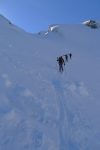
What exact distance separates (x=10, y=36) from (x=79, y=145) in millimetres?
28560

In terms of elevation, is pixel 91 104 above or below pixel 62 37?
below

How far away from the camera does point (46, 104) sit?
1697 centimetres

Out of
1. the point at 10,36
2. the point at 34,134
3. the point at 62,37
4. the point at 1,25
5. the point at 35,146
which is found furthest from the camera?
the point at 62,37

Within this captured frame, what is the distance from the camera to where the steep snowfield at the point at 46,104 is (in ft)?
43.7

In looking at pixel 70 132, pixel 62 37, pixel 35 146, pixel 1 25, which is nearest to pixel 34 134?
pixel 35 146

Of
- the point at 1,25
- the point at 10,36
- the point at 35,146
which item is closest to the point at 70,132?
the point at 35,146

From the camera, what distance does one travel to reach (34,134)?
532 inches

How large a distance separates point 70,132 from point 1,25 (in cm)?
3576

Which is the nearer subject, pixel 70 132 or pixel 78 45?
pixel 70 132

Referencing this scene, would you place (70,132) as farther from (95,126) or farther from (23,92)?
(23,92)

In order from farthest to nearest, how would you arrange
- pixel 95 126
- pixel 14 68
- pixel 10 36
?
pixel 10 36, pixel 14 68, pixel 95 126

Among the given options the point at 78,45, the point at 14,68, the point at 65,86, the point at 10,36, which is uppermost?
the point at 78,45

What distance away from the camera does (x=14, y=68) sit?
2333 cm

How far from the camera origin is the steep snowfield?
524 inches
